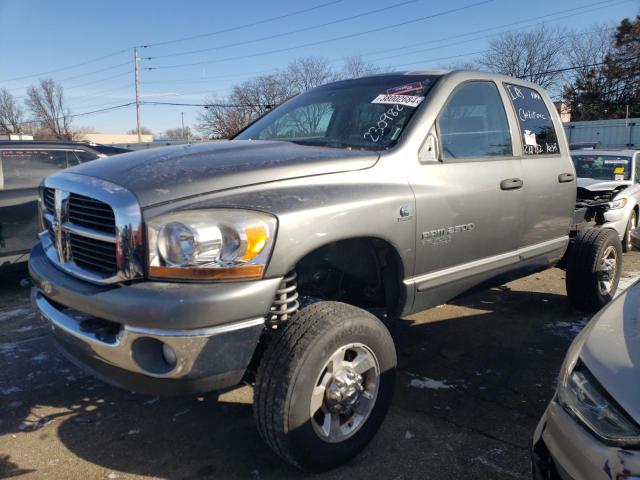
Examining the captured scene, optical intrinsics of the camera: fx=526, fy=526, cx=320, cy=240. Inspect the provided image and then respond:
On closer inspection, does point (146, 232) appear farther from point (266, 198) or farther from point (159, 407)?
point (159, 407)

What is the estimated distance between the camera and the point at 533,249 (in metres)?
3.85

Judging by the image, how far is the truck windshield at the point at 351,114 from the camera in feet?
10.3

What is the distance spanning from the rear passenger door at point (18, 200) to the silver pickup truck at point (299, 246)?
3.10 meters

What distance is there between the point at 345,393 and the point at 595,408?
1116mm

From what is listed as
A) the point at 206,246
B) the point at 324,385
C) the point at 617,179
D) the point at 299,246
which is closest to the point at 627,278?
the point at 617,179

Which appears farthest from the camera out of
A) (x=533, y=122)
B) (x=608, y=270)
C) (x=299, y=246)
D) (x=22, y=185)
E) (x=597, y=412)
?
(x=22, y=185)

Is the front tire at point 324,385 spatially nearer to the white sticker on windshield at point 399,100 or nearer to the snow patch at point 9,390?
the white sticker on windshield at point 399,100

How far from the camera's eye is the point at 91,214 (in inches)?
94.6

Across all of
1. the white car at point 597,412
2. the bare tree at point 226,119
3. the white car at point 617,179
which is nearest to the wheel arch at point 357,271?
the white car at point 597,412

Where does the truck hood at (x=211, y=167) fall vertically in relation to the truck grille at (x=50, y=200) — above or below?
above

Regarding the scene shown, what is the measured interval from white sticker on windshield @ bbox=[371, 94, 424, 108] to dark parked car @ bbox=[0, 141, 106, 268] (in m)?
4.30

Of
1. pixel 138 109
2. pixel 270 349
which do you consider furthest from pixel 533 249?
pixel 138 109

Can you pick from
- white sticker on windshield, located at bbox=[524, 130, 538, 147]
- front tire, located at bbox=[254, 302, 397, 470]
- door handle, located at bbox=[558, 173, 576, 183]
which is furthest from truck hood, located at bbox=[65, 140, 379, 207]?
door handle, located at bbox=[558, 173, 576, 183]

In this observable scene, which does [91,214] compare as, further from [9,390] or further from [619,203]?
[619,203]
